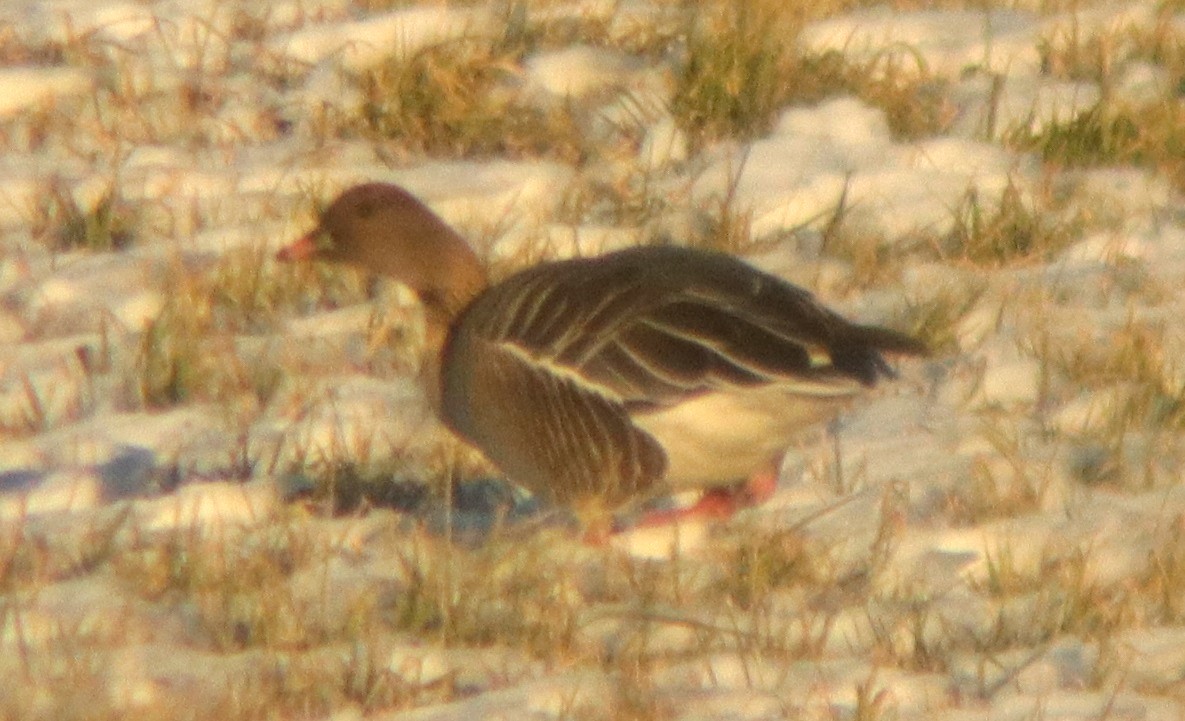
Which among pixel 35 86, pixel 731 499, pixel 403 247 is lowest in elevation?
pixel 731 499

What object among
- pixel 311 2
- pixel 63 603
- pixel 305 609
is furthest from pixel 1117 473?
pixel 311 2

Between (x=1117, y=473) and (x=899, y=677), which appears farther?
(x=1117, y=473)

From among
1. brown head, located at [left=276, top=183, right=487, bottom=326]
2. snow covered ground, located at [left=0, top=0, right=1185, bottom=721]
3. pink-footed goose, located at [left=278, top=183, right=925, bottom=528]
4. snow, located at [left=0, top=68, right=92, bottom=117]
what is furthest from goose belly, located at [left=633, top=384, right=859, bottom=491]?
snow, located at [left=0, top=68, right=92, bottom=117]

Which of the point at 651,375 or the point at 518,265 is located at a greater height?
the point at 651,375

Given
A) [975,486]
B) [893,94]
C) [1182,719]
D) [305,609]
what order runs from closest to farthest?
[1182,719], [305,609], [975,486], [893,94]

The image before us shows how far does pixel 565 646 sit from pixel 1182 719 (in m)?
1.26

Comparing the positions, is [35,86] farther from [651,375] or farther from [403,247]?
[651,375]

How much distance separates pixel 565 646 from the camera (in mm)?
5035

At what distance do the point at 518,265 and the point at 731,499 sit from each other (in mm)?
1655

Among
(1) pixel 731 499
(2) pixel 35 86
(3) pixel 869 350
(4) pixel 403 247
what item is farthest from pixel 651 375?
(2) pixel 35 86

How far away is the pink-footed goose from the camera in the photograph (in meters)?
5.65

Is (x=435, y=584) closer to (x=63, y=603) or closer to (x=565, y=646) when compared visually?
(x=565, y=646)

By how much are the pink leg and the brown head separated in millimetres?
893

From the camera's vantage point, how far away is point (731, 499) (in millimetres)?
5922
